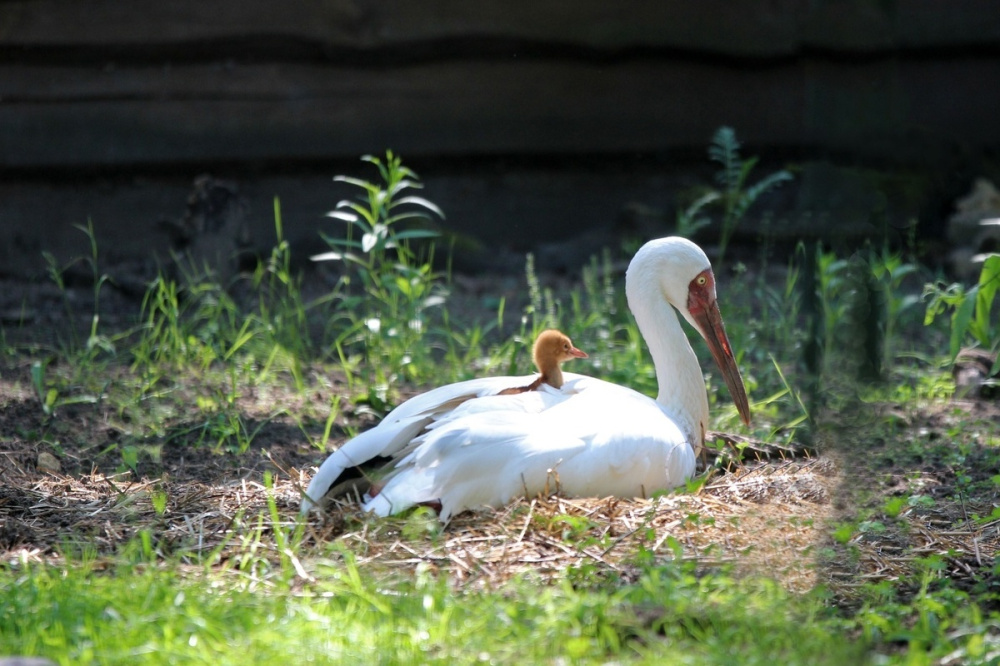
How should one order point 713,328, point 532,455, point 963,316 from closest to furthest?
1. point 532,455
2. point 963,316
3. point 713,328

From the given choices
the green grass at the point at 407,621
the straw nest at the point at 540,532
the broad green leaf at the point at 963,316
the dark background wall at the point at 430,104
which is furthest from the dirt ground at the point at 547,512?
the dark background wall at the point at 430,104

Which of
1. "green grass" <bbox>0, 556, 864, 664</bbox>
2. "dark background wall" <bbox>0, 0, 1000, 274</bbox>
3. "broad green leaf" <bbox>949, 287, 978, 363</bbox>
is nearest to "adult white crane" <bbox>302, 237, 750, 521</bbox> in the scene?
"green grass" <bbox>0, 556, 864, 664</bbox>

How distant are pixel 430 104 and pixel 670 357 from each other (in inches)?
125

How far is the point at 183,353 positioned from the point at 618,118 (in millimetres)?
3194

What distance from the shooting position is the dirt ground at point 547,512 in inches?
112

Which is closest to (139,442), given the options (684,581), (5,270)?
(684,581)

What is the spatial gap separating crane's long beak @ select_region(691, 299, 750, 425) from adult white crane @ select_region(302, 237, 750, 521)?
182 millimetres

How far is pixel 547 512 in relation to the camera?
3.11 meters

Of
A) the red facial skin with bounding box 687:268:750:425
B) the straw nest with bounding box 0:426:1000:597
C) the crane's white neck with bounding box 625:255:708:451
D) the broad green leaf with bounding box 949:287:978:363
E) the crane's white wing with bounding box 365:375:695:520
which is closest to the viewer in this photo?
the straw nest with bounding box 0:426:1000:597

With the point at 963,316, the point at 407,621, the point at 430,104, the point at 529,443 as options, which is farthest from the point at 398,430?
the point at 430,104

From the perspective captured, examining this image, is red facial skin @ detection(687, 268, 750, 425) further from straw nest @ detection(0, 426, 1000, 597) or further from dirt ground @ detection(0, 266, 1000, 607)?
straw nest @ detection(0, 426, 1000, 597)

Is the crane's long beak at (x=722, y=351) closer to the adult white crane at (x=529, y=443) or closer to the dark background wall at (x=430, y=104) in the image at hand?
the adult white crane at (x=529, y=443)

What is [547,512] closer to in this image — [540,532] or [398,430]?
[540,532]

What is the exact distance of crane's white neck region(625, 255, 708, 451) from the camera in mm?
3877
